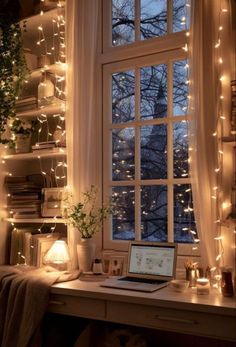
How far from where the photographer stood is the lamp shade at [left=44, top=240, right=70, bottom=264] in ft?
9.29

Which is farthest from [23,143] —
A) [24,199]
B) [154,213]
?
[154,213]

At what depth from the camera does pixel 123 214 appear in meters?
3.05

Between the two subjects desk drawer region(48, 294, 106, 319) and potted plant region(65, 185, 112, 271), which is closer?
desk drawer region(48, 294, 106, 319)

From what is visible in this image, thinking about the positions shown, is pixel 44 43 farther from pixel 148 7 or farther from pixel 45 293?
pixel 45 293

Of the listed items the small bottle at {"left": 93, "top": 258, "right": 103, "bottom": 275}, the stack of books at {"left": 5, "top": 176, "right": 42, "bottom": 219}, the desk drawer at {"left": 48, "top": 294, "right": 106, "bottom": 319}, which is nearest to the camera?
the desk drawer at {"left": 48, "top": 294, "right": 106, "bottom": 319}

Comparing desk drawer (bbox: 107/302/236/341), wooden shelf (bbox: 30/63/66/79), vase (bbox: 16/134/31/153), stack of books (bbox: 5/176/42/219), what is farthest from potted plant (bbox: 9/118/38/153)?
desk drawer (bbox: 107/302/236/341)

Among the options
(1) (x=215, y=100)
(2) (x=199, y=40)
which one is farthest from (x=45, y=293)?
(2) (x=199, y=40)

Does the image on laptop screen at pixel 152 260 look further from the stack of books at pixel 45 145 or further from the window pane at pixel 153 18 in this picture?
the window pane at pixel 153 18

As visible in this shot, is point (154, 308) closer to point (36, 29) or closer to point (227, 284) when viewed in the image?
point (227, 284)

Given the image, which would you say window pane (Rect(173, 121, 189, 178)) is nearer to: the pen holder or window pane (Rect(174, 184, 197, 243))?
window pane (Rect(174, 184, 197, 243))

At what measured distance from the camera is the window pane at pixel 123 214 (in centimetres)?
302

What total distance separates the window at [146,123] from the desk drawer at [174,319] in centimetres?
66

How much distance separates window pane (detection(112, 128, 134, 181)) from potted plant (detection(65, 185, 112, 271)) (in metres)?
0.21

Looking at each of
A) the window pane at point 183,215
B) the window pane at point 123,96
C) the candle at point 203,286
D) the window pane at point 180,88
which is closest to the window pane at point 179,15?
the window pane at point 180,88
